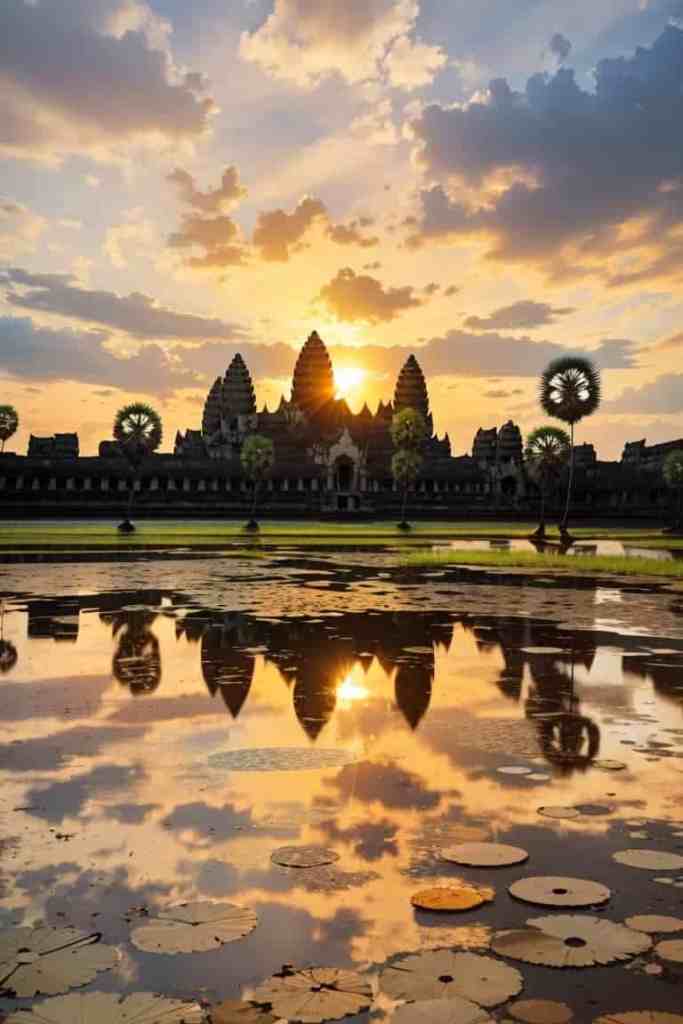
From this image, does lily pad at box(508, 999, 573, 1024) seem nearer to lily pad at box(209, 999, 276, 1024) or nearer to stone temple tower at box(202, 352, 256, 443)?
lily pad at box(209, 999, 276, 1024)

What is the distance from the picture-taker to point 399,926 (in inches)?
209

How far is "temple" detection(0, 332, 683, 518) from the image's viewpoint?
9000cm

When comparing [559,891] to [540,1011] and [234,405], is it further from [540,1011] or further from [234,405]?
[234,405]

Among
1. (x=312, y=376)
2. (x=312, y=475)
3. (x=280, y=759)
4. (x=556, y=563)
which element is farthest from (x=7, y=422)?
(x=280, y=759)

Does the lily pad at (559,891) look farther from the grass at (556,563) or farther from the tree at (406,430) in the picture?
the tree at (406,430)

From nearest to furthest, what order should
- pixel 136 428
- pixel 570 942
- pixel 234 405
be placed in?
pixel 570 942 → pixel 136 428 → pixel 234 405

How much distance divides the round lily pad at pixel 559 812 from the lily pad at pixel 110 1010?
331 cm

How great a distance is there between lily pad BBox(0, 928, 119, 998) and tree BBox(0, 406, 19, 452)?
96.5 meters

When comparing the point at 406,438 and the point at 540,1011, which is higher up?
the point at 406,438

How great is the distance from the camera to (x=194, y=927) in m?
5.23

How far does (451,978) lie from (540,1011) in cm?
44

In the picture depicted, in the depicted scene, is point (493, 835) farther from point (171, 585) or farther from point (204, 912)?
point (171, 585)

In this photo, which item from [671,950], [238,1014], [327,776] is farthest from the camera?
[327,776]

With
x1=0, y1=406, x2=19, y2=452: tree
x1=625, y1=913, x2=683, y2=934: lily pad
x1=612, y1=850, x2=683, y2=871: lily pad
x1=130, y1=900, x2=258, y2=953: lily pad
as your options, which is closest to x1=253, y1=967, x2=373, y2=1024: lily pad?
x1=130, y1=900, x2=258, y2=953: lily pad
